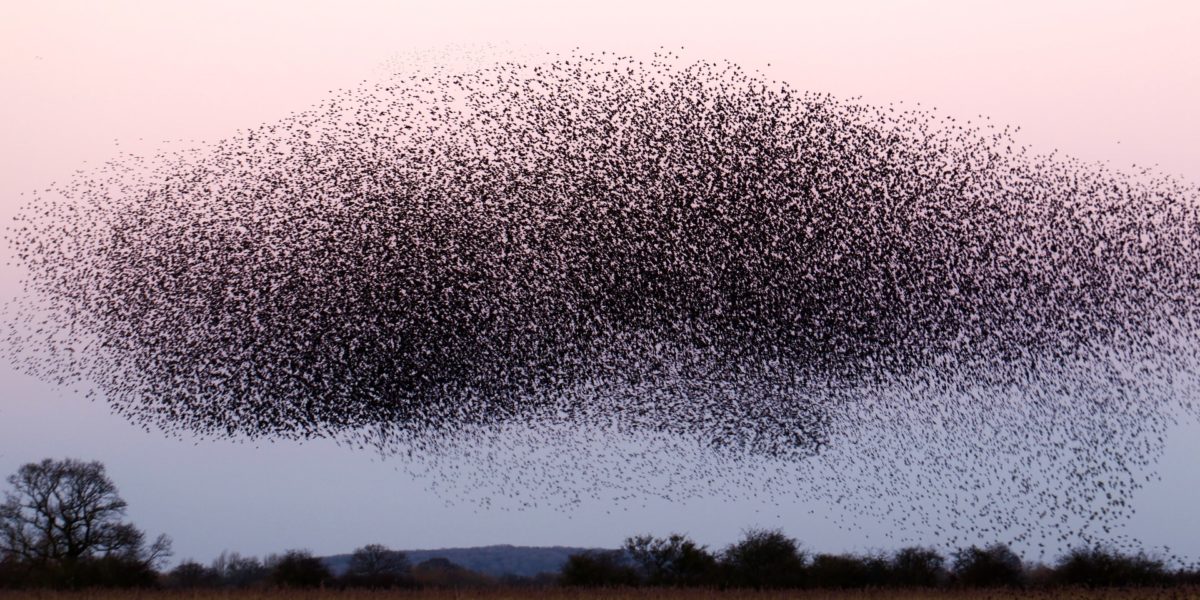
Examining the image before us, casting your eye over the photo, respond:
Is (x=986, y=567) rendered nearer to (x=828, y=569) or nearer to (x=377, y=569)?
(x=828, y=569)

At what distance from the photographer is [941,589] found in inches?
1113

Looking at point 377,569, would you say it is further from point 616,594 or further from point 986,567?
point 986,567

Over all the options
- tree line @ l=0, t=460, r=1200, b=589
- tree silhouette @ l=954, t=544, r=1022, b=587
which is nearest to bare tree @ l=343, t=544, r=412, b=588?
tree line @ l=0, t=460, r=1200, b=589

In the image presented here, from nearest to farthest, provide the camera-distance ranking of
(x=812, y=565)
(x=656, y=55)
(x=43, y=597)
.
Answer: (x=656, y=55), (x=43, y=597), (x=812, y=565)

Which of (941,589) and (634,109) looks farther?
(941,589)

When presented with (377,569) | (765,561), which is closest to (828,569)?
(765,561)

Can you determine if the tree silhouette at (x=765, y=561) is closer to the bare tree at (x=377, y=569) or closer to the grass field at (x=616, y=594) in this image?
the grass field at (x=616, y=594)

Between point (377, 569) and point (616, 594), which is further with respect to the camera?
point (377, 569)

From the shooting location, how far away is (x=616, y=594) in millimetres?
24578

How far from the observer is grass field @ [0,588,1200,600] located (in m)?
24.0

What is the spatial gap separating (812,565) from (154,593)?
581 inches

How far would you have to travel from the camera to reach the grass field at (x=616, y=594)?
78.7ft

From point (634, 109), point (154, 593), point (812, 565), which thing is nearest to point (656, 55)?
point (634, 109)

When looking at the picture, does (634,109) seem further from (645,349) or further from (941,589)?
(941,589)
